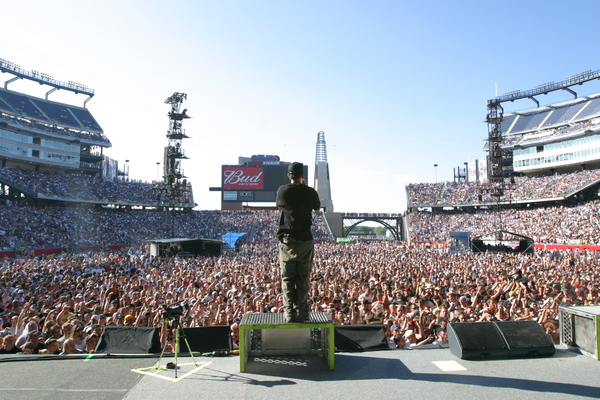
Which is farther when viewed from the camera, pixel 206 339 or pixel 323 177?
pixel 323 177

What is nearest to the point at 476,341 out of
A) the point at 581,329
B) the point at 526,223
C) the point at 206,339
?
the point at 581,329

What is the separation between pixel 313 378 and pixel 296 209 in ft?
5.77

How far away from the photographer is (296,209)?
4.55 metres

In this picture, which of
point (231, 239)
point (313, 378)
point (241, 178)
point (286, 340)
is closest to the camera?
point (313, 378)

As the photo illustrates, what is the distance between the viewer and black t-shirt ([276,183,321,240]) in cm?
454

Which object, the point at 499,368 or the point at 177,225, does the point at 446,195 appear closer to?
the point at 177,225

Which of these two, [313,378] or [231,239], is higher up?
[231,239]

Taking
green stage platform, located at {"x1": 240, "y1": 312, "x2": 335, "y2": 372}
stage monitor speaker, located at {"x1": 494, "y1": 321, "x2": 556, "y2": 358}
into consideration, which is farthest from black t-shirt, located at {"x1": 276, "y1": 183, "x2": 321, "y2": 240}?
stage monitor speaker, located at {"x1": 494, "y1": 321, "x2": 556, "y2": 358}

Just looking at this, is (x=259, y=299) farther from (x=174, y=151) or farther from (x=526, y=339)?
(x=174, y=151)

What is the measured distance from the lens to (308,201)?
4586 mm

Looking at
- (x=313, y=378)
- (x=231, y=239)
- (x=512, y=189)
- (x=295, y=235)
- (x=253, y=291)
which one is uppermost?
(x=512, y=189)

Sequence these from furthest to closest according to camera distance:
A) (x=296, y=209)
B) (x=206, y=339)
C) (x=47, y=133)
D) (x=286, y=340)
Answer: (x=47, y=133)
(x=206, y=339)
(x=286, y=340)
(x=296, y=209)

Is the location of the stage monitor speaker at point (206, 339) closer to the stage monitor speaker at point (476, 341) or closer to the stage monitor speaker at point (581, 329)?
the stage monitor speaker at point (476, 341)

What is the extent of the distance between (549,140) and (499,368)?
58680mm
